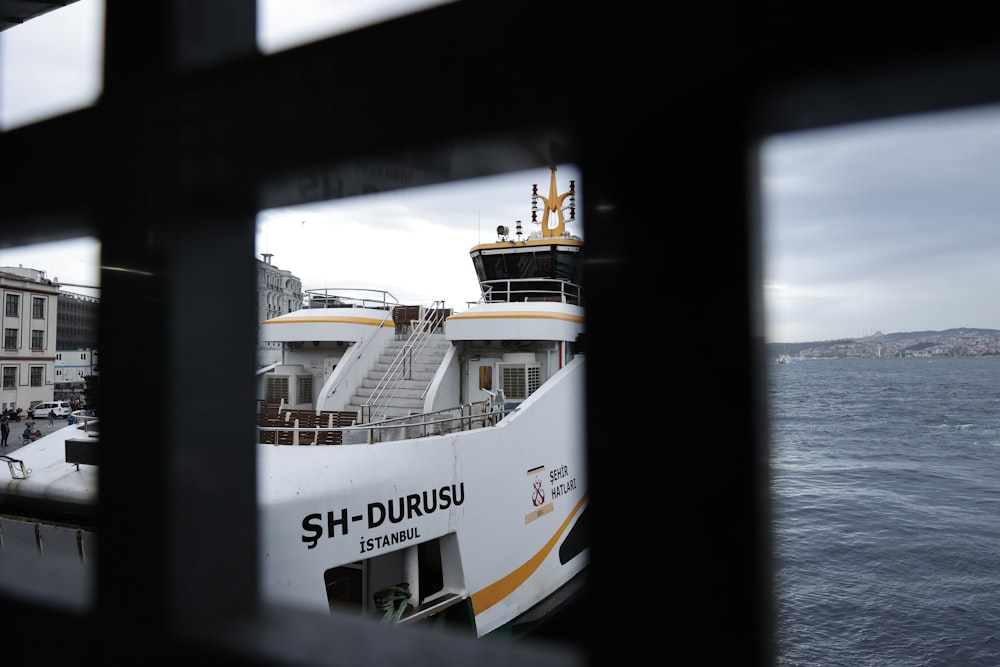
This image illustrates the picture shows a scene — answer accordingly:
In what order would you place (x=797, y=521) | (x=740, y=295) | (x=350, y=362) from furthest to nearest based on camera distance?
(x=797, y=521) → (x=350, y=362) → (x=740, y=295)

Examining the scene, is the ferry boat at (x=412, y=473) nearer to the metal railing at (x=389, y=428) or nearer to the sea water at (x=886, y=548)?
the metal railing at (x=389, y=428)

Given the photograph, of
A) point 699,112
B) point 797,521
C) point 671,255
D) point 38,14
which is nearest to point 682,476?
point 671,255

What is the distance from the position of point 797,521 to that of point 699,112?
52.8 ft

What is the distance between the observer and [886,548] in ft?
39.8

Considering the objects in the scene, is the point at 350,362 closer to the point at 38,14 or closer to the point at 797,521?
the point at 38,14

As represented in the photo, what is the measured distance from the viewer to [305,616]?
953 mm

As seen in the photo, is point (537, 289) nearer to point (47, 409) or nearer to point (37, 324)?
point (37, 324)

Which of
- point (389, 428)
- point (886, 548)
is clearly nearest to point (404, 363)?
point (389, 428)

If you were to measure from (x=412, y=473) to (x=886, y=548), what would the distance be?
11344 mm

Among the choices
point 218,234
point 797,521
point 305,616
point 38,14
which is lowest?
point 797,521

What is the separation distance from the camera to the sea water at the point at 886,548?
25.7 ft

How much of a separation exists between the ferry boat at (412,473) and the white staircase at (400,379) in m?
0.03

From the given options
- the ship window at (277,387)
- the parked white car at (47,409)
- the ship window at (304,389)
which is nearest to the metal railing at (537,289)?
the ship window at (304,389)

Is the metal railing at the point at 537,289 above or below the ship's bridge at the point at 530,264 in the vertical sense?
below
